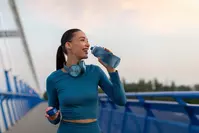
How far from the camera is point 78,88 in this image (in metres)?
2.92

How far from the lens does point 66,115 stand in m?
2.91

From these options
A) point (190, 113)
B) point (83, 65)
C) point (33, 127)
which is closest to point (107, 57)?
point (83, 65)

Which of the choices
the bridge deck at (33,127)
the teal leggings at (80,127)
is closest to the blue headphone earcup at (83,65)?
the teal leggings at (80,127)

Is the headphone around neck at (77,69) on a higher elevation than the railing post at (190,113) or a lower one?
higher

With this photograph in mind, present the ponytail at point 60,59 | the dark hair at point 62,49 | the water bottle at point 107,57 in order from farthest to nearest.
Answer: the ponytail at point 60,59, the dark hair at point 62,49, the water bottle at point 107,57

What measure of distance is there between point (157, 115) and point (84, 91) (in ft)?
10.2

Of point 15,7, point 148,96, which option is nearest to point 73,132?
point 148,96

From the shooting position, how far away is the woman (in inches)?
114

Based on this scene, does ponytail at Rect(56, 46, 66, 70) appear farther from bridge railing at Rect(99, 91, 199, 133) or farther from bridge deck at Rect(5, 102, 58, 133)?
bridge deck at Rect(5, 102, 58, 133)

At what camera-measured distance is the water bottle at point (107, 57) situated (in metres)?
2.75

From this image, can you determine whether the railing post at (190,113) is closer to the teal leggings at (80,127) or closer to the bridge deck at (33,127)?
the teal leggings at (80,127)

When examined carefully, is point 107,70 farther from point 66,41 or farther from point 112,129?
point 112,129

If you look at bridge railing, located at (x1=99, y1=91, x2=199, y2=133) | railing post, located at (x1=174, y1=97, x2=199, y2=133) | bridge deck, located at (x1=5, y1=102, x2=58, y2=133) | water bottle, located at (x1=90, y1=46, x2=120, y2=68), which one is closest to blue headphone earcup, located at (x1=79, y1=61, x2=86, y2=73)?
water bottle, located at (x1=90, y1=46, x2=120, y2=68)

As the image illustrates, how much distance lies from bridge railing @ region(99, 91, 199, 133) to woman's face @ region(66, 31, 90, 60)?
57.5 inches
